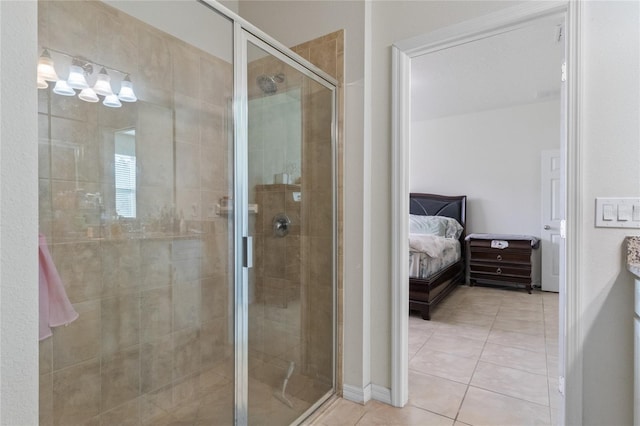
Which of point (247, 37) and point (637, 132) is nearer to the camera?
point (637, 132)

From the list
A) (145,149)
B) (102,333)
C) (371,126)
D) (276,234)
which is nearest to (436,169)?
(371,126)

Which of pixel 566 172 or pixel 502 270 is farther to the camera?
pixel 502 270

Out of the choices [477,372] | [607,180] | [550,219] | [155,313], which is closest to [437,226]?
[550,219]

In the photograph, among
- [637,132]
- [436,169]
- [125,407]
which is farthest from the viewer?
[436,169]

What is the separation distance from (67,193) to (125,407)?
1.12 metres

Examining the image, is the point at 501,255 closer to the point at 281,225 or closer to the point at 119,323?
the point at 281,225

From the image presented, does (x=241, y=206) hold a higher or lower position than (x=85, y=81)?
lower

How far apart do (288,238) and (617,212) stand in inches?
62.5

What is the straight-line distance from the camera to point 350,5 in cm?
200

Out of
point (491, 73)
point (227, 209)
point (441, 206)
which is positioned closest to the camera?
point (227, 209)

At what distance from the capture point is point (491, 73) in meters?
3.82

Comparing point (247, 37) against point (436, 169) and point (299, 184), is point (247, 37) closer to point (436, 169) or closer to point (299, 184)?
point (299, 184)

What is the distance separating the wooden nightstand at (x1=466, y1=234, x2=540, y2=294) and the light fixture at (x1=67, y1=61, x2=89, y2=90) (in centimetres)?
482

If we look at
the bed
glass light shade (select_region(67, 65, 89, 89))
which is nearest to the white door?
the bed
